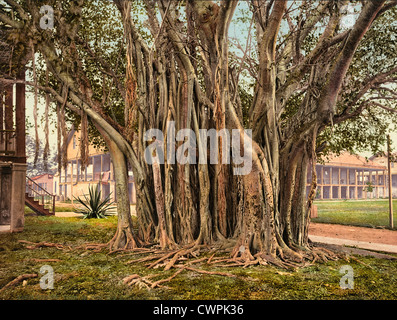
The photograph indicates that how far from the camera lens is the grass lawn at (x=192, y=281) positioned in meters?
4.16

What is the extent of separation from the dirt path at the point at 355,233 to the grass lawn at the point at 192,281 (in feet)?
10.8

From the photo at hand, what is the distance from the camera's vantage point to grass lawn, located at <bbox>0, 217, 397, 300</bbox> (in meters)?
4.16

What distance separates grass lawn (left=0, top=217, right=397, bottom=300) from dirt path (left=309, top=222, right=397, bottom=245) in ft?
10.8

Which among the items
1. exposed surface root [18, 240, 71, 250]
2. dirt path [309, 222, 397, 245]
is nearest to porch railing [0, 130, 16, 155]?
exposed surface root [18, 240, 71, 250]

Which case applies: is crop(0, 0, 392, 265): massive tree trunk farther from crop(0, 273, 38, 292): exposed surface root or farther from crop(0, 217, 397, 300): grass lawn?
crop(0, 273, 38, 292): exposed surface root

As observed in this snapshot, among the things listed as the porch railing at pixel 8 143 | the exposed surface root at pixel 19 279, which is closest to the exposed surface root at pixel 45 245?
the exposed surface root at pixel 19 279

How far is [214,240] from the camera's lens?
21.9 ft

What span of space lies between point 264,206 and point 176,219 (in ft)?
5.86

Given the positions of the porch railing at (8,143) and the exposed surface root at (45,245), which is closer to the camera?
the exposed surface root at (45,245)

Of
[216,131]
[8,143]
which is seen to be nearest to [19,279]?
[216,131]

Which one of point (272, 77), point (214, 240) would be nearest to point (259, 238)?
point (214, 240)

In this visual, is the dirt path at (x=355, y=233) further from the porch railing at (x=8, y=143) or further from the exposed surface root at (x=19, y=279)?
the porch railing at (x=8, y=143)

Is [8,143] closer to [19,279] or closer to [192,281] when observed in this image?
[19,279]
